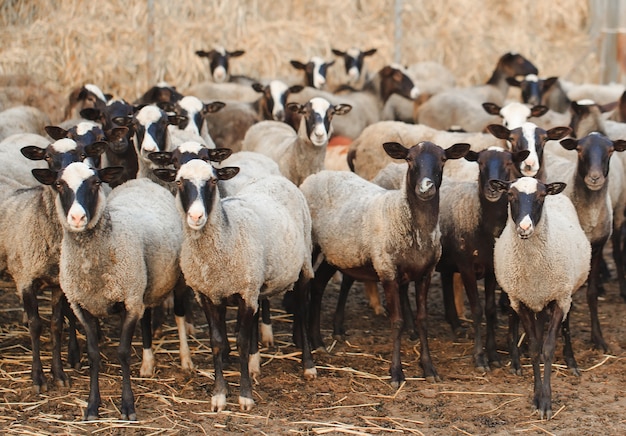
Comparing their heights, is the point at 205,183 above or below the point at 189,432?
above

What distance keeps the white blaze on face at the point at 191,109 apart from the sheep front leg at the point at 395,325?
11.5ft

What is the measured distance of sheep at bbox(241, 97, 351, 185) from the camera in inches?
372

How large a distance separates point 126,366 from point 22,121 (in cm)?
498

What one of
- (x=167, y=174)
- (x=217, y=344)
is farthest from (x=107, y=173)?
(x=217, y=344)

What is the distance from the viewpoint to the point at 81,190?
6.34m

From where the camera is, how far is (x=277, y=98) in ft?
39.7

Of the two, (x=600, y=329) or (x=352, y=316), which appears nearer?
(x=600, y=329)

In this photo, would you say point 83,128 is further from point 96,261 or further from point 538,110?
point 538,110

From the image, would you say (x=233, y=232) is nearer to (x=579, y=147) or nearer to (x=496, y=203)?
(x=496, y=203)

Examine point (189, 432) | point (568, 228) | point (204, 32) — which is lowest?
point (189, 432)

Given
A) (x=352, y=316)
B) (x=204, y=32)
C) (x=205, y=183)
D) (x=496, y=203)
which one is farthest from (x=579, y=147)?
(x=204, y=32)

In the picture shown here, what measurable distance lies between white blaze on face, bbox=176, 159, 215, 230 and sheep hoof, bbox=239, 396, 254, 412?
1244 millimetres

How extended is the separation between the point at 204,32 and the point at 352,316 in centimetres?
831

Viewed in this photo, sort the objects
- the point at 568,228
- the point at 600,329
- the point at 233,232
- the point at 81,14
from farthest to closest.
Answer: the point at 81,14 → the point at 600,329 → the point at 568,228 → the point at 233,232
